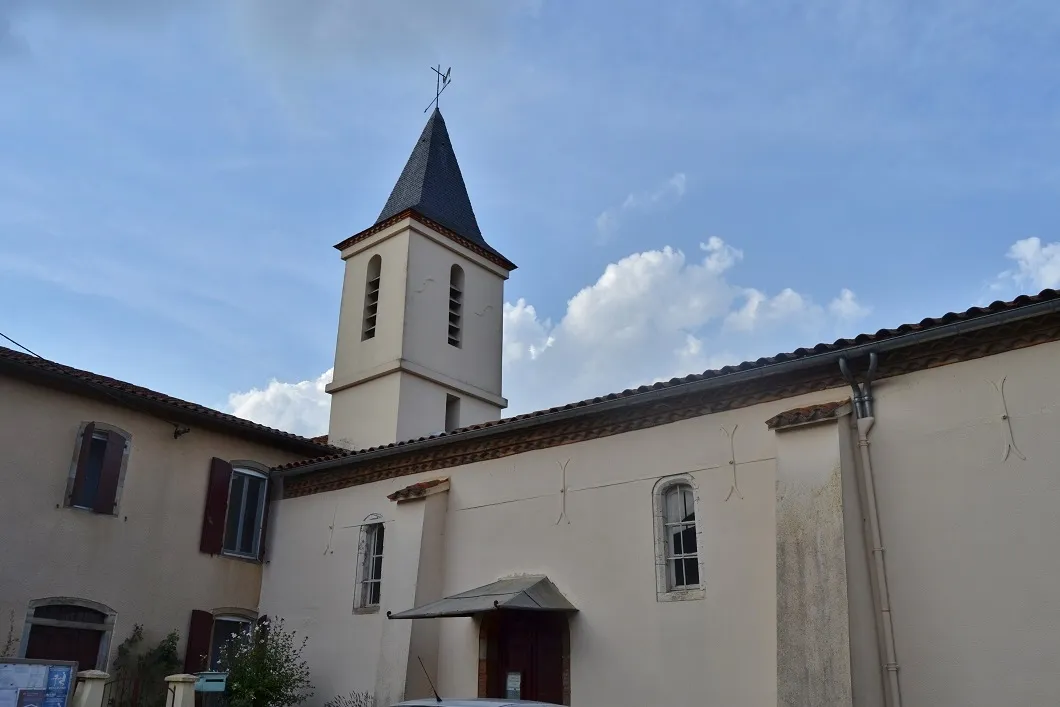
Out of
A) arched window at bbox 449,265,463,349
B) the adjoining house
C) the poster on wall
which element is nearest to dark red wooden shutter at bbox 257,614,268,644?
the adjoining house

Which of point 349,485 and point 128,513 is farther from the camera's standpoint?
point 349,485

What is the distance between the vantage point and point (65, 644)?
43.2 feet

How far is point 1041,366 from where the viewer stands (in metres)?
8.80

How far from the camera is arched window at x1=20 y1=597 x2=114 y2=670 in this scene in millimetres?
12883

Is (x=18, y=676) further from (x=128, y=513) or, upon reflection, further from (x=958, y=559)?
(x=958, y=559)

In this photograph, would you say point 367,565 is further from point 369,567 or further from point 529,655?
point 529,655

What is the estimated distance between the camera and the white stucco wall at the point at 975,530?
8.27 m

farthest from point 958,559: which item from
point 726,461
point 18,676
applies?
point 18,676

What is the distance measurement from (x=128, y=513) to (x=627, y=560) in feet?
27.8

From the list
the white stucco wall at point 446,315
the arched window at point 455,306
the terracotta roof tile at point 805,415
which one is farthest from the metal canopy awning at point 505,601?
the arched window at point 455,306

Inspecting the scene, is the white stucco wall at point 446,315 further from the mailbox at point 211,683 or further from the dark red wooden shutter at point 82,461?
the mailbox at point 211,683

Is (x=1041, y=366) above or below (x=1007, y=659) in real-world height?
above

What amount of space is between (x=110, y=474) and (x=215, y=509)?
6.65 ft

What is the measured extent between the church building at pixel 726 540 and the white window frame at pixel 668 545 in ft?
0.09
